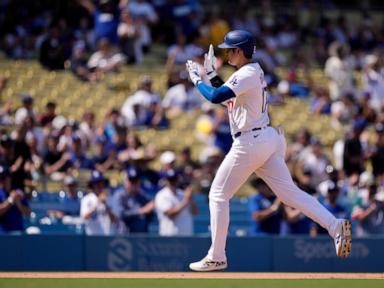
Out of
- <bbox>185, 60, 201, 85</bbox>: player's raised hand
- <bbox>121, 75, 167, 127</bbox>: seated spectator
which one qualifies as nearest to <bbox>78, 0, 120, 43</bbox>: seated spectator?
<bbox>121, 75, 167, 127</bbox>: seated spectator

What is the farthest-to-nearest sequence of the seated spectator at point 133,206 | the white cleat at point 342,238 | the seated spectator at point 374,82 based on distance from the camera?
the seated spectator at point 374,82 → the seated spectator at point 133,206 → the white cleat at point 342,238

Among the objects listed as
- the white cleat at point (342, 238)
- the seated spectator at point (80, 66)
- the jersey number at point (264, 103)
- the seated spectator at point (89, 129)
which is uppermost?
the seated spectator at point (80, 66)

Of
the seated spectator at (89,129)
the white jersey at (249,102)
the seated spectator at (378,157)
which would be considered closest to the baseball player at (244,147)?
the white jersey at (249,102)

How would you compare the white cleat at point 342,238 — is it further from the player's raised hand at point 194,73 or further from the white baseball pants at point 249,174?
the player's raised hand at point 194,73

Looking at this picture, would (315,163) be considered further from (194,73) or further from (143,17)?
(194,73)

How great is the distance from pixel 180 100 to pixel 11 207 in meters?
5.52

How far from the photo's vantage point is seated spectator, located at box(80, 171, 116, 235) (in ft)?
45.8

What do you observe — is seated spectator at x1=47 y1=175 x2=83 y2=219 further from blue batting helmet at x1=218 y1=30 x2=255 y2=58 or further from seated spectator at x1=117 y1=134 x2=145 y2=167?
blue batting helmet at x1=218 y1=30 x2=255 y2=58

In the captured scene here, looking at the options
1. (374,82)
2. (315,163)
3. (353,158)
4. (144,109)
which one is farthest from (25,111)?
(374,82)

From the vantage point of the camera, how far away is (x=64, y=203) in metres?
14.6

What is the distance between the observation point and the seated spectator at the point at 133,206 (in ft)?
46.8

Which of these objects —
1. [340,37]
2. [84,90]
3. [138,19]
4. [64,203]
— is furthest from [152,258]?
[340,37]

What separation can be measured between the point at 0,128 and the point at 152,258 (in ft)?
12.6
